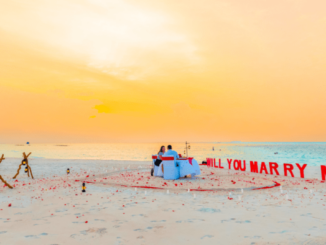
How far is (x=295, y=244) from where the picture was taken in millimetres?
5988

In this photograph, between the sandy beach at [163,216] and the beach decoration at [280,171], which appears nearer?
the sandy beach at [163,216]

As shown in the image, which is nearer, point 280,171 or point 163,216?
point 163,216

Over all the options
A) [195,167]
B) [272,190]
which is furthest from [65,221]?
[195,167]

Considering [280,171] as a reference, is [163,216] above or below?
above

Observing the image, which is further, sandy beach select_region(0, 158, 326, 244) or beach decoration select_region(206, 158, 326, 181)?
beach decoration select_region(206, 158, 326, 181)

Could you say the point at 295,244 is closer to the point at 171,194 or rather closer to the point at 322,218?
the point at 322,218

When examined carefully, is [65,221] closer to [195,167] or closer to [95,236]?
[95,236]

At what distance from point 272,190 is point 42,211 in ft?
37.0

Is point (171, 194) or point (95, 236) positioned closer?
point (95, 236)

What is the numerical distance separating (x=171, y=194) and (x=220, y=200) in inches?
103

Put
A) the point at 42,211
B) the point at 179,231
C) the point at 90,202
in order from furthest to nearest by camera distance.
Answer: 1. the point at 90,202
2. the point at 42,211
3. the point at 179,231

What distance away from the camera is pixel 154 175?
19750mm

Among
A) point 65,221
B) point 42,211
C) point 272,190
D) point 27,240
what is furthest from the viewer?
point 272,190

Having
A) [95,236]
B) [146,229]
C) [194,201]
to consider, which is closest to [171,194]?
[194,201]
